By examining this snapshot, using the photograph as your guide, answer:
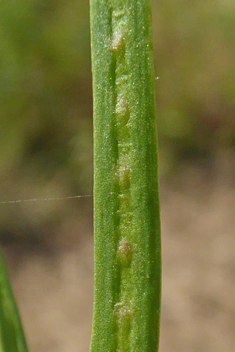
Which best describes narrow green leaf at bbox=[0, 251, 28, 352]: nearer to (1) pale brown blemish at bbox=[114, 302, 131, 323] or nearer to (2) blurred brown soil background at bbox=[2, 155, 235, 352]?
(1) pale brown blemish at bbox=[114, 302, 131, 323]

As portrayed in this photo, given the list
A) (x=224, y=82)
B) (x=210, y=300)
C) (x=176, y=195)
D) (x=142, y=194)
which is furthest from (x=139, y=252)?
(x=224, y=82)

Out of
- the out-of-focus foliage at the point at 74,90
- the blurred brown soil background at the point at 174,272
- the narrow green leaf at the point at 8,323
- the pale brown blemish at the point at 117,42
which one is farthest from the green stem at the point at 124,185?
the out-of-focus foliage at the point at 74,90

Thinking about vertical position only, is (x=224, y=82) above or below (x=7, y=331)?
above

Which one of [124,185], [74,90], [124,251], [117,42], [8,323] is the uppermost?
[74,90]

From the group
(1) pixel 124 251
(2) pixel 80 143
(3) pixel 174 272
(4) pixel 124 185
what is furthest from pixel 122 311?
(2) pixel 80 143

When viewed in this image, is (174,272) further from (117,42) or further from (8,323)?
(117,42)

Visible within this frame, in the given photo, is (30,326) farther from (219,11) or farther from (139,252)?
(219,11)
